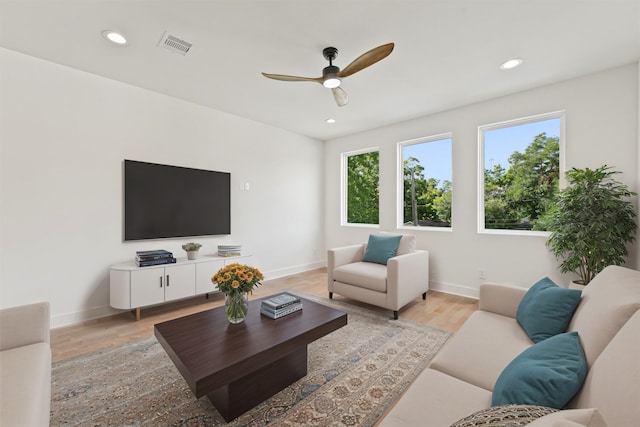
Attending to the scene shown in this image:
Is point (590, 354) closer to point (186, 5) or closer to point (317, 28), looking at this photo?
point (317, 28)

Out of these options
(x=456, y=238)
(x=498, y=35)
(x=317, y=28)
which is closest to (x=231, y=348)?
(x=317, y=28)

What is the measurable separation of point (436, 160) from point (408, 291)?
2.10 m

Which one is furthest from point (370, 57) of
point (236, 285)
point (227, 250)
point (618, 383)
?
point (227, 250)

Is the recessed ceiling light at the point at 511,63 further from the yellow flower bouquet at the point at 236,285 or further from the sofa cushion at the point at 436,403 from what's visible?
the yellow flower bouquet at the point at 236,285

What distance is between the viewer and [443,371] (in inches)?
51.1

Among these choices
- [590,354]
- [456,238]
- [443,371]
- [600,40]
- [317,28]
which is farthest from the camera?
[456,238]

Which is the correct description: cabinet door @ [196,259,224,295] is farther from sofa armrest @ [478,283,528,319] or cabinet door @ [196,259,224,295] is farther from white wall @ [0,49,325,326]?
sofa armrest @ [478,283,528,319]

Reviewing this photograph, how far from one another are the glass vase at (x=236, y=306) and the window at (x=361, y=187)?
10.9ft

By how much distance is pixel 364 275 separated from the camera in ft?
10.2

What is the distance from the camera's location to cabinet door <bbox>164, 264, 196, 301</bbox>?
9.86 feet

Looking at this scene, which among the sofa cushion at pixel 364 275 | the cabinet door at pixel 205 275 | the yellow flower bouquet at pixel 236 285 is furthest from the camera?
the cabinet door at pixel 205 275

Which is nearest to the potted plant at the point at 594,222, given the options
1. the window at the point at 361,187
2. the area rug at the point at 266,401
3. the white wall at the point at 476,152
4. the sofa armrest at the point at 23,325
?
the white wall at the point at 476,152

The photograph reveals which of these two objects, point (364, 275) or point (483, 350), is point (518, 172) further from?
point (483, 350)

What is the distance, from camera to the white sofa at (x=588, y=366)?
0.63m
